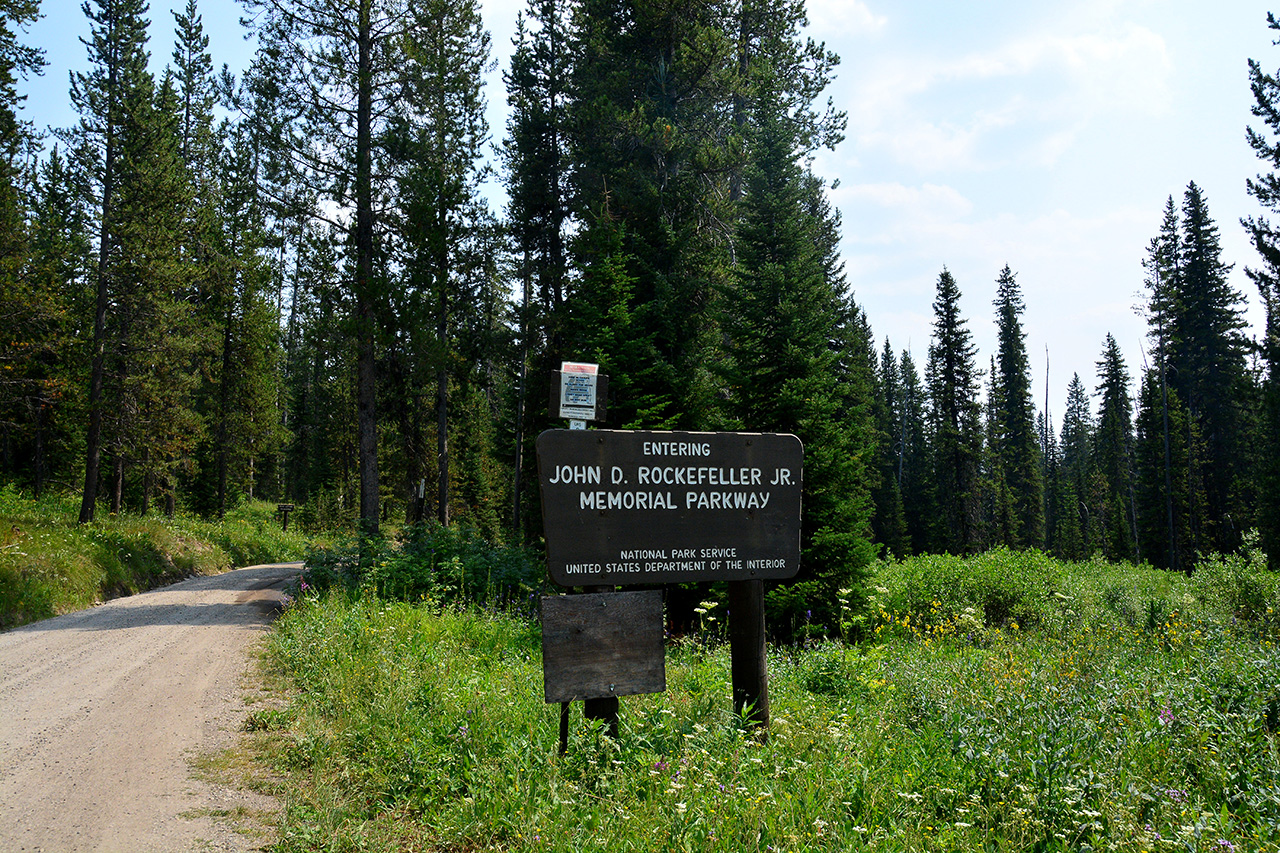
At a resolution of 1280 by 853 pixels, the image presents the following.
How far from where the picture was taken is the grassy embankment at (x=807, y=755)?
11.0 feet

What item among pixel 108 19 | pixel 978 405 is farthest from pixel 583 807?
pixel 978 405

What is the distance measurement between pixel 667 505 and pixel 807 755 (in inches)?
68.9

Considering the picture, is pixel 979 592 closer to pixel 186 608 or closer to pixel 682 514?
pixel 682 514

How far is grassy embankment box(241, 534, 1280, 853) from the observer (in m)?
3.36

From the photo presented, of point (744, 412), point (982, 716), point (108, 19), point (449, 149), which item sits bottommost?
point (982, 716)

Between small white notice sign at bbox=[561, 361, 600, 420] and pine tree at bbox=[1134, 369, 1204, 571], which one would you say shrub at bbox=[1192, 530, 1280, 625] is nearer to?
small white notice sign at bbox=[561, 361, 600, 420]

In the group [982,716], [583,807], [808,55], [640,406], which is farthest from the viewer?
[808,55]

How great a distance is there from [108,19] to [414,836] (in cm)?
2771

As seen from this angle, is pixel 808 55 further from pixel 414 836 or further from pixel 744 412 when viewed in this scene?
pixel 414 836

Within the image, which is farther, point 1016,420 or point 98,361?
point 1016,420

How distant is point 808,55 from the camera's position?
2081 cm

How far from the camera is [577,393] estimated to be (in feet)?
15.1

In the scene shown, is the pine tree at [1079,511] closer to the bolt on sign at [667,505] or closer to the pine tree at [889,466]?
the pine tree at [889,466]

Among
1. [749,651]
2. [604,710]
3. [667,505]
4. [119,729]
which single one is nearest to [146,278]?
[119,729]
